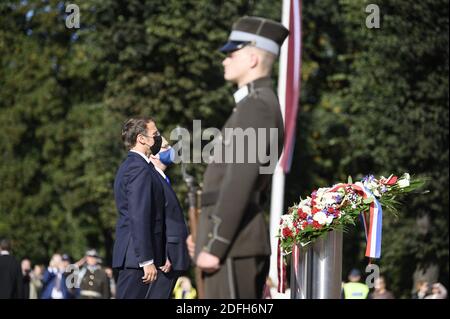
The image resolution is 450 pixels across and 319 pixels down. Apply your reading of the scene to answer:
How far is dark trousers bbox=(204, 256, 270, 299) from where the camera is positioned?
5.55 metres

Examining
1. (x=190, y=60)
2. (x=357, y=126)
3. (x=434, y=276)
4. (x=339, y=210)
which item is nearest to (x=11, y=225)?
(x=190, y=60)

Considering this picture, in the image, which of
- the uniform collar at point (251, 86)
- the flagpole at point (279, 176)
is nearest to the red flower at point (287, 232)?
the uniform collar at point (251, 86)

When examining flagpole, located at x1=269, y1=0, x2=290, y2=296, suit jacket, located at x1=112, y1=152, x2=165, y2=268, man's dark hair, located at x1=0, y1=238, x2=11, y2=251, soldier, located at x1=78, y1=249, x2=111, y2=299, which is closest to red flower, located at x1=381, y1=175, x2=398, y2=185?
suit jacket, located at x1=112, y1=152, x2=165, y2=268

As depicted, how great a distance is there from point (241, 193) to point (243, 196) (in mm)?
21

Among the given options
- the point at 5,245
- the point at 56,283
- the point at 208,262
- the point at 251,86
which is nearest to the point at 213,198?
the point at 208,262

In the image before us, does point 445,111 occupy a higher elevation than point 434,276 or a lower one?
higher

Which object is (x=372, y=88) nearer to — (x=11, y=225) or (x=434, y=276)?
(x=434, y=276)

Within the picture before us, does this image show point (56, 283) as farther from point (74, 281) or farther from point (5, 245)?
point (5, 245)

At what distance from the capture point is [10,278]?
13.7 m

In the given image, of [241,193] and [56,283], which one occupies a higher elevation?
[241,193]
